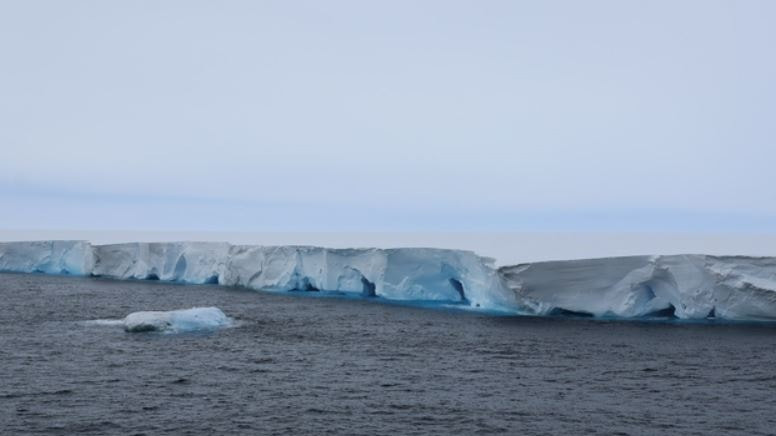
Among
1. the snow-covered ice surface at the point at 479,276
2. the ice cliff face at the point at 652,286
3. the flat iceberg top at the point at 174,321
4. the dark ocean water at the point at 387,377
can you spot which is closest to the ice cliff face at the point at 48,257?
the snow-covered ice surface at the point at 479,276

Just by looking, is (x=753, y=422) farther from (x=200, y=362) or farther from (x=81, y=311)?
(x=81, y=311)

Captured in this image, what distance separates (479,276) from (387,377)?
1338cm

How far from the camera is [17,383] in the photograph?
1659 cm

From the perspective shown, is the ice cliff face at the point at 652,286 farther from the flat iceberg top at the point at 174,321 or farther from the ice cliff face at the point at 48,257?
the ice cliff face at the point at 48,257

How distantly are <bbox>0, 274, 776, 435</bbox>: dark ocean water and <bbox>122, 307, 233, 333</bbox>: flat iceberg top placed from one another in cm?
64

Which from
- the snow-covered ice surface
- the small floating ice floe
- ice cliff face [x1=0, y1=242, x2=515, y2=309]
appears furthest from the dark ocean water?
ice cliff face [x1=0, y1=242, x2=515, y2=309]

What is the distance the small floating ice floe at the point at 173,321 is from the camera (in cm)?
2411

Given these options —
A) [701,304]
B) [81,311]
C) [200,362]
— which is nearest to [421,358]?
[200,362]

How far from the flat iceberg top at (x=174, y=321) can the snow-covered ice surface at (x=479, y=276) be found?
31.6 ft

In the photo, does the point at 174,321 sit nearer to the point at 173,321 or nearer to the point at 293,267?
the point at 173,321

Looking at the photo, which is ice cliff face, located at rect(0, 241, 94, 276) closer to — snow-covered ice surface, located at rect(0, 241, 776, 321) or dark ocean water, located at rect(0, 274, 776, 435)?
snow-covered ice surface, located at rect(0, 241, 776, 321)

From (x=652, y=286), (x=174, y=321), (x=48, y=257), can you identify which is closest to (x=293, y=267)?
(x=174, y=321)

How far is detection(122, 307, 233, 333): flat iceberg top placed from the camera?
24.1m

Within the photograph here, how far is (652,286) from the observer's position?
90.3ft
